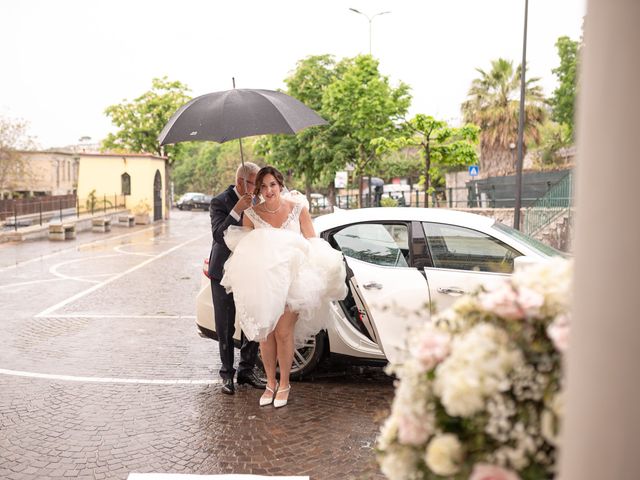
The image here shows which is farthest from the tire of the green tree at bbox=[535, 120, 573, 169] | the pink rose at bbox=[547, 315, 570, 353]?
the green tree at bbox=[535, 120, 573, 169]

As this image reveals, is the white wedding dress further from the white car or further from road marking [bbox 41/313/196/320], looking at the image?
road marking [bbox 41/313/196/320]

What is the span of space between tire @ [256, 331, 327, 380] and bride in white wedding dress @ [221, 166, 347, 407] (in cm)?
35

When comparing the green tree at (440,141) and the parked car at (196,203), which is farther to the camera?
the parked car at (196,203)

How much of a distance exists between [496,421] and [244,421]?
3.42 metres

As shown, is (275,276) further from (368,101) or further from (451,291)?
(368,101)

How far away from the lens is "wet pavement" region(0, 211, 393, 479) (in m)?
3.96

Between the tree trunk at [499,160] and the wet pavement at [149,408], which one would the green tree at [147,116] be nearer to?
the tree trunk at [499,160]

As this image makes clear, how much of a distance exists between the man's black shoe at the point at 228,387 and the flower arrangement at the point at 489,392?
3.67 metres

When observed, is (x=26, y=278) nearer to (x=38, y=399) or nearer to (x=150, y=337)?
(x=150, y=337)

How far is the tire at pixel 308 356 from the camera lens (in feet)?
17.4

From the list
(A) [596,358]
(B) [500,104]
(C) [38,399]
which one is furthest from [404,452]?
(B) [500,104]

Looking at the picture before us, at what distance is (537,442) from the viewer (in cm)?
153

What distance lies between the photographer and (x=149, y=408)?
197 inches

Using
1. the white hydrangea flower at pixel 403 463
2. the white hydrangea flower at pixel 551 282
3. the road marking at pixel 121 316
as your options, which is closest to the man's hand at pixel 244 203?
the white hydrangea flower at pixel 551 282
